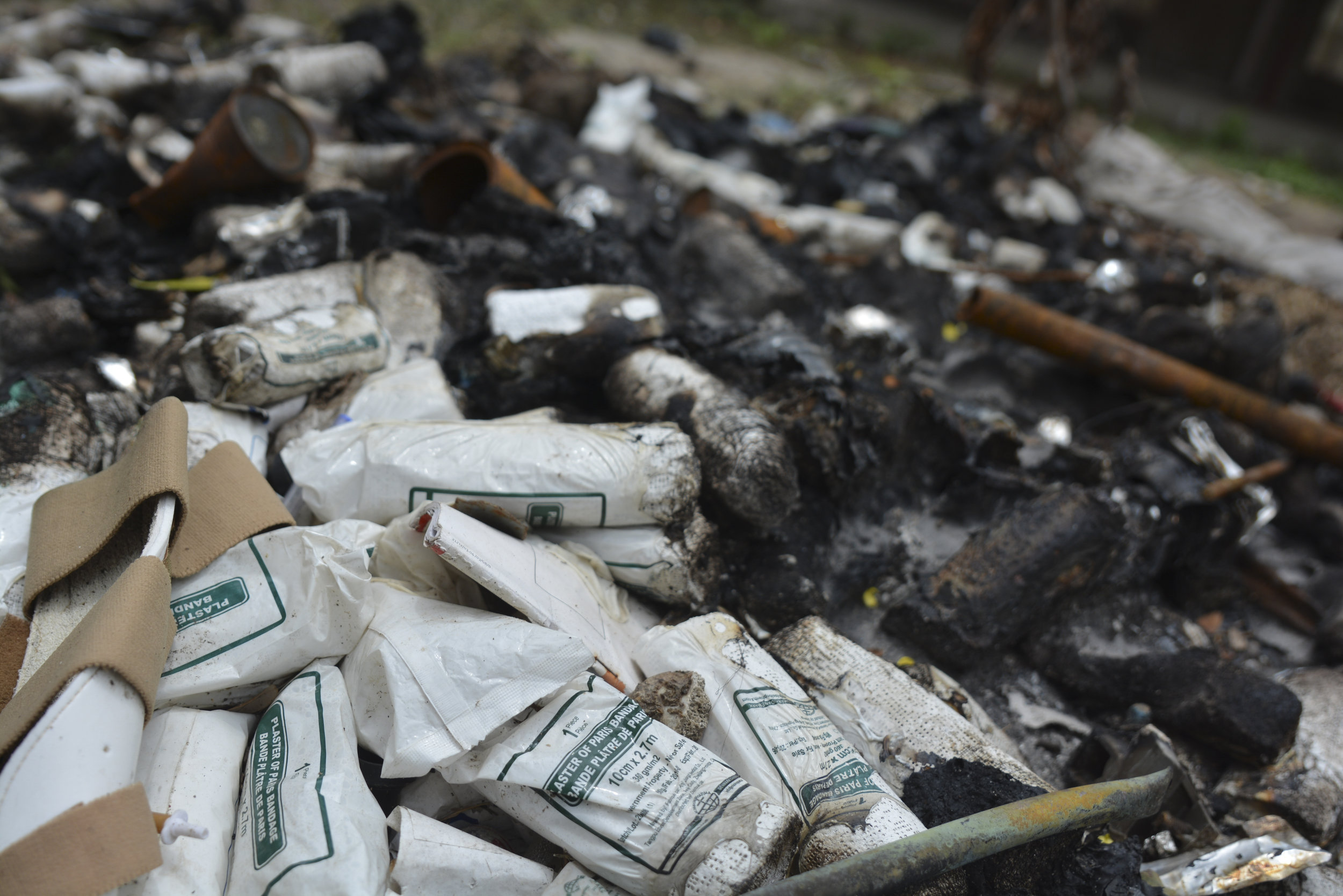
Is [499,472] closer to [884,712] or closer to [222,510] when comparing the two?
[222,510]

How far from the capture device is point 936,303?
10.9ft

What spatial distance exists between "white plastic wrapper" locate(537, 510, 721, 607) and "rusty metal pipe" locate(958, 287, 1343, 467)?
180 cm

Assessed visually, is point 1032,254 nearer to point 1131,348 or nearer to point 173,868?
point 1131,348

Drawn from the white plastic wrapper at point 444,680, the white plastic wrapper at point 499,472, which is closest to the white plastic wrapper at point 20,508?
the white plastic wrapper at point 499,472

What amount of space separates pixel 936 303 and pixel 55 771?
10.7ft

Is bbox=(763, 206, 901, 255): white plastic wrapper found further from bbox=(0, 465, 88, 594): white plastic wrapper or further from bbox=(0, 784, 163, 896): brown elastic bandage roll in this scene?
bbox=(0, 784, 163, 896): brown elastic bandage roll

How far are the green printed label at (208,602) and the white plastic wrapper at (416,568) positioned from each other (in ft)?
0.80

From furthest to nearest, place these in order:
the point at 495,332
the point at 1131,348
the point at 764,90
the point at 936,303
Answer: the point at 764,90 → the point at 936,303 → the point at 1131,348 → the point at 495,332

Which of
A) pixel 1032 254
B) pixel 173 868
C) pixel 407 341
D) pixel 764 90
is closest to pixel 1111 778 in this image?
pixel 173 868

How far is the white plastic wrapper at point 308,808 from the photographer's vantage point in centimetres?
117

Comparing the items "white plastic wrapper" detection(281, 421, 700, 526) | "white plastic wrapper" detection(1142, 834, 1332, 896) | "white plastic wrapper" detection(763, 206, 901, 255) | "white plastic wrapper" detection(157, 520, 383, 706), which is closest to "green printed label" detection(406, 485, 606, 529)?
"white plastic wrapper" detection(281, 421, 700, 526)

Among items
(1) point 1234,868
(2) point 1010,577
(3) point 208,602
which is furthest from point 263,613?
(1) point 1234,868

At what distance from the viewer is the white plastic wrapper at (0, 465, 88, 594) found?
5.01ft

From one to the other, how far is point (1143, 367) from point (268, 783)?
311 cm
